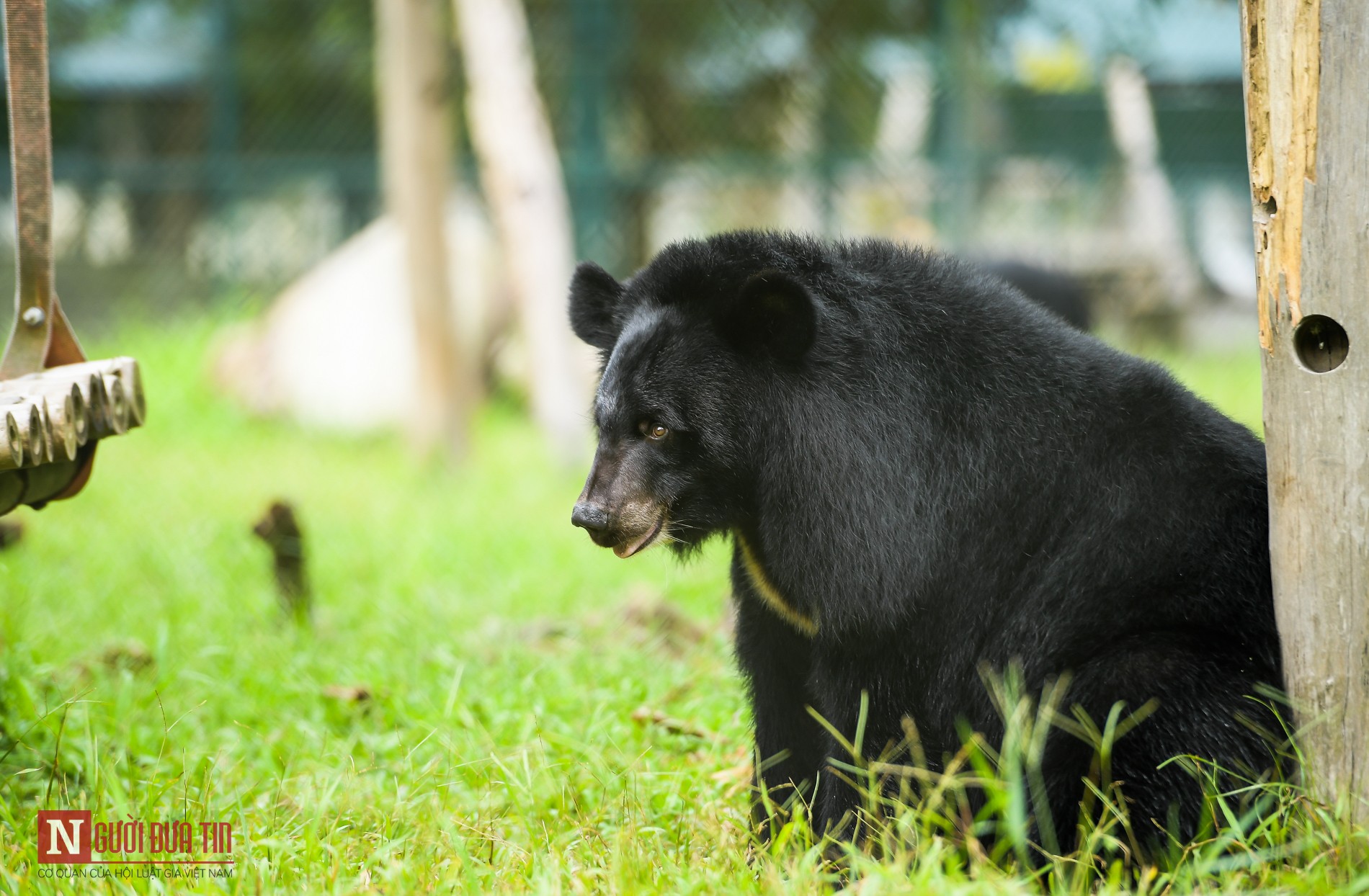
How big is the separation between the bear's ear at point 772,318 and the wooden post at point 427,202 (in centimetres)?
543

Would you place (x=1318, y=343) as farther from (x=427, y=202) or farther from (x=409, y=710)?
(x=427, y=202)

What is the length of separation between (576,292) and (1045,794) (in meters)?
1.63

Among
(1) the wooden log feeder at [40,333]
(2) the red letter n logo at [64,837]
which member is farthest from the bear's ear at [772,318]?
(2) the red letter n logo at [64,837]

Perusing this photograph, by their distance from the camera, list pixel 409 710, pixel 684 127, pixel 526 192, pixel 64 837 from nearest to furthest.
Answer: pixel 64 837, pixel 409 710, pixel 526 192, pixel 684 127

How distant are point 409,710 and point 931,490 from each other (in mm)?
1855

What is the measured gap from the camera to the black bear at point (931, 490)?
2.64 meters

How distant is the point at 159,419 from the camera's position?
9.51m

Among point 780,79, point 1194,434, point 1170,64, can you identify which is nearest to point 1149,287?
point 1170,64

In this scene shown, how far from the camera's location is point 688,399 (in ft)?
9.20

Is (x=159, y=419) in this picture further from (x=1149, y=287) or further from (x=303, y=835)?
(x=1149, y=287)

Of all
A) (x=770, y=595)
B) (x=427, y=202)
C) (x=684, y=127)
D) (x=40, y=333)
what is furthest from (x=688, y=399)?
(x=684, y=127)

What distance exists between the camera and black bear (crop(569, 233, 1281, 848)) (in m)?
2.64
